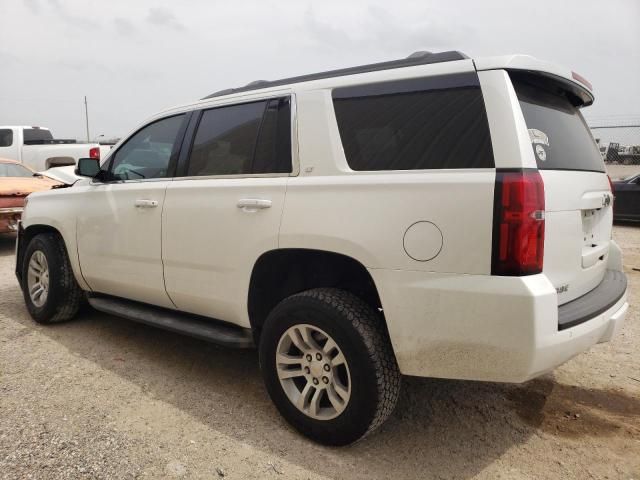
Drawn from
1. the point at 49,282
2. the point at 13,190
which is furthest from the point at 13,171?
the point at 49,282

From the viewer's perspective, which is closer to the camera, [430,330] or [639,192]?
[430,330]

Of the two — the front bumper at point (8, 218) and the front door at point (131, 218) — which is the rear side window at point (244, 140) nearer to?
the front door at point (131, 218)

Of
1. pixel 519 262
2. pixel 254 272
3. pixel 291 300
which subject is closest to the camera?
pixel 519 262

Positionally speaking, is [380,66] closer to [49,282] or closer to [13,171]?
[49,282]

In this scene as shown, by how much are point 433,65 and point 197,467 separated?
7.51 ft

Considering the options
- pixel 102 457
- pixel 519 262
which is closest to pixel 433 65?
pixel 519 262

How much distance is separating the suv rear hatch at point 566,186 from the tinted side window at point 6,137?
1415cm

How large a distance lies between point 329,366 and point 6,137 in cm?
1385

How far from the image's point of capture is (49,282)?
14.0 ft

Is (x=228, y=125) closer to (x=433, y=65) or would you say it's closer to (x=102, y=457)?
(x=433, y=65)

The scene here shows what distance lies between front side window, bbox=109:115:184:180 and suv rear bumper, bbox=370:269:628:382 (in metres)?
2.01

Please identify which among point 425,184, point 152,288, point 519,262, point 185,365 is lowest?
point 185,365

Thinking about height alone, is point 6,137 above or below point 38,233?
above

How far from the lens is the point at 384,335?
2.49 metres
